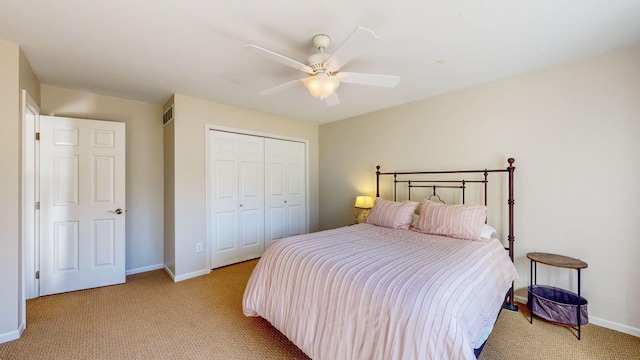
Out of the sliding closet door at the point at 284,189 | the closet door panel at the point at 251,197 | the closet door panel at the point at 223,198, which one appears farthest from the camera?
the sliding closet door at the point at 284,189

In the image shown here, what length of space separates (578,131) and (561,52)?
720 millimetres

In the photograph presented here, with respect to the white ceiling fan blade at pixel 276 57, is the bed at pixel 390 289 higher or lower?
lower

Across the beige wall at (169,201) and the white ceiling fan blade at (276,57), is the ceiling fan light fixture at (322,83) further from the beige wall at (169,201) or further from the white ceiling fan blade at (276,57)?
the beige wall at (169,201)

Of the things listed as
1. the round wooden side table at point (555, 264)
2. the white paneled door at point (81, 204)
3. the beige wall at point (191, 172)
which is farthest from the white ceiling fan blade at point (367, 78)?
the white paneled door at point (81, 204)

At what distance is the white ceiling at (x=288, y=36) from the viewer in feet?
5.43

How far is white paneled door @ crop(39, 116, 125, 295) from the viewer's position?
2846 mm

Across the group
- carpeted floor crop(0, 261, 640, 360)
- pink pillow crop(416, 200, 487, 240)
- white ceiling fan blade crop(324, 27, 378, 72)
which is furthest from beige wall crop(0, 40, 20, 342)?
pink pillow crop(416, 200, 487, 240)

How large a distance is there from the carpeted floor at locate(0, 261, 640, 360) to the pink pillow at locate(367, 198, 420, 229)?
1216mm

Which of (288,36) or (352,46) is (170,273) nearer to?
(288,36)

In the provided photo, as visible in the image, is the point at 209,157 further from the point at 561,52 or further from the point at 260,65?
the point at 561,52

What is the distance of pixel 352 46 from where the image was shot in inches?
62.3

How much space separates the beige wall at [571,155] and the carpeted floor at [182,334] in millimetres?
480

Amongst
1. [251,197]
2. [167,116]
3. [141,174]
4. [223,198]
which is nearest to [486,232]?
[251,197]

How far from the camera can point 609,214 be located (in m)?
2.22
